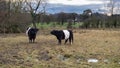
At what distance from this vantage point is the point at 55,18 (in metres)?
72.4

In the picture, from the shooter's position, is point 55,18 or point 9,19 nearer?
point 9,19

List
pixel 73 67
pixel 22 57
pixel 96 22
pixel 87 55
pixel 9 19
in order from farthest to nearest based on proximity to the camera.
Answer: pixel 96 22 < pixel 9 19 < pixel 87 55 < pixel 22 57 < pixel 73 67

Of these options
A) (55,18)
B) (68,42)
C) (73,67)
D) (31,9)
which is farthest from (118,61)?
(55,18)

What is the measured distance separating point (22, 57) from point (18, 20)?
26.6m

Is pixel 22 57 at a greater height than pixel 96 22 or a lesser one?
greater

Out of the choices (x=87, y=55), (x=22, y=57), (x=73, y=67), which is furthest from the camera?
(x=87, y=55)

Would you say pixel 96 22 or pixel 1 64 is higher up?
pixel 1 64

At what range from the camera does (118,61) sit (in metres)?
15.4

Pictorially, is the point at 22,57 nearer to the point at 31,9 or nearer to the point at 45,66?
the point at 45,66

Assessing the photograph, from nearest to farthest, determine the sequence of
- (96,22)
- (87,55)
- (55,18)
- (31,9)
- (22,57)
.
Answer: (22,57)
(87,55)
(31,9)
(96,22)
(55,18)

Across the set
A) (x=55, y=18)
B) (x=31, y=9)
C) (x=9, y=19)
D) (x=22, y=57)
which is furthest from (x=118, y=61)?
(x=55, y=18)

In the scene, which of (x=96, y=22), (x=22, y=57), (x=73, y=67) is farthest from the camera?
(x=96, y=22)

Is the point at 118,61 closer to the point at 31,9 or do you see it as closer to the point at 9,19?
the point at 9,19

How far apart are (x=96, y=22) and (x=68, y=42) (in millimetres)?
35397
